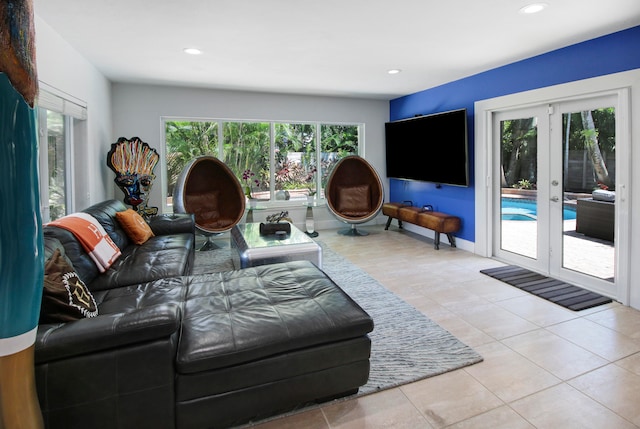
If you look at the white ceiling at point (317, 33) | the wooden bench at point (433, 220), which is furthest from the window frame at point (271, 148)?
the wooden bench at point (433, 220)

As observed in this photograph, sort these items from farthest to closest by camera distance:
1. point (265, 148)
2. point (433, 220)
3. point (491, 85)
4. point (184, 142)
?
1. point (265, 148)
2. point (184, 142)
3. point (433, 220)
4. point (491, 85)

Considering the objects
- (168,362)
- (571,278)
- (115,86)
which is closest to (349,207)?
(571,278)

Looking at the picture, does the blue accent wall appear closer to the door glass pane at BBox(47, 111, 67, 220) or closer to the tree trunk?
the tree trunk

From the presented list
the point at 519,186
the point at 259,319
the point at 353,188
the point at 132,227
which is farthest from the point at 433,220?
the point at 259,319

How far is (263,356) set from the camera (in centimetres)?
171

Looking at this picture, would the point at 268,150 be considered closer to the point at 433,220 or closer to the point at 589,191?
the point at 433,220

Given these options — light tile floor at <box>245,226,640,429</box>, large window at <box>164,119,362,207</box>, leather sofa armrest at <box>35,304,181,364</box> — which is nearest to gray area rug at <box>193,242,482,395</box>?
light tile floor at <box>245,226,640,429</box>

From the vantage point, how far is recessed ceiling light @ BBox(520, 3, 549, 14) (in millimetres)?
2709

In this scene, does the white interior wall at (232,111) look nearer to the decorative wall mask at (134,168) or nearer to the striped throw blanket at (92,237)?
the decorative wall mask at (134,168)

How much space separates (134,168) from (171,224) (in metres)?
1.17

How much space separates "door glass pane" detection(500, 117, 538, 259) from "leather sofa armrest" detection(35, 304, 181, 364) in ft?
13.1

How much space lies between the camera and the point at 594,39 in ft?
11.1

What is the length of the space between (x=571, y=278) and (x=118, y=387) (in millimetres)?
3995

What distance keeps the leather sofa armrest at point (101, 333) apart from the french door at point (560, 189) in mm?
3652
